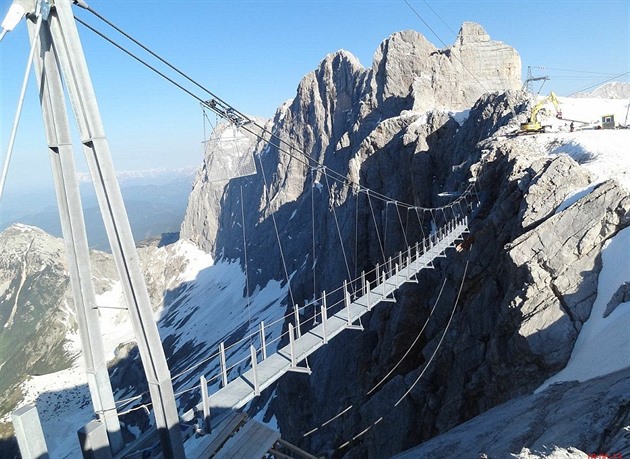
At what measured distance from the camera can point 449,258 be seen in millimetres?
21016

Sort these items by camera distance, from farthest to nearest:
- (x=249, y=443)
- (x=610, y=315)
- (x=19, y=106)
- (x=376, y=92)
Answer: (x=376, y=92), (x=610, y=315), (x=249, y=443), (x=19, y=106)

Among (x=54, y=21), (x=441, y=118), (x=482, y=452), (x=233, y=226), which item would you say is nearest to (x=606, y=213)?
(x=482, y=452)

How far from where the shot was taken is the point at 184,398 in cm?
7138

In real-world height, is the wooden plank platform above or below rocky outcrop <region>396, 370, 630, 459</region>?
above

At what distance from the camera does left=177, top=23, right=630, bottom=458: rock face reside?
12305mm

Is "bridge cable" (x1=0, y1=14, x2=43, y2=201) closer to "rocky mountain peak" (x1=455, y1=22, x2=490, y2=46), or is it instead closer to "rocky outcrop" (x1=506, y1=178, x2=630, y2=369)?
"rocky outcrop" (x1=506, y1=178, x2=630, y2=369)

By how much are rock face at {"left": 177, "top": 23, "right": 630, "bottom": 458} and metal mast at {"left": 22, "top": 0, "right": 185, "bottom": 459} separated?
251 inches

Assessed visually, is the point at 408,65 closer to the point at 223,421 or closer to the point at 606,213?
the point at 606,213

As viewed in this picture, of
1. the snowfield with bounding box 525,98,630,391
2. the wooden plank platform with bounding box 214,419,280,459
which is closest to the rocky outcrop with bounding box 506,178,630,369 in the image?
the snowfield with bounding box 525,98,630,391

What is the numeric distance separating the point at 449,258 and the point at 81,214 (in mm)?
18520

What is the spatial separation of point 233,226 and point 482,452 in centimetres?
15043

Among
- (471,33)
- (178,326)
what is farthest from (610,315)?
(178,326)

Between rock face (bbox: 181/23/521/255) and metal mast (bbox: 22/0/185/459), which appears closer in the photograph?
metal mast (bbox: 22/0/185/459)

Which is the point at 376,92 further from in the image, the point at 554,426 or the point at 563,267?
the point at 554,426
